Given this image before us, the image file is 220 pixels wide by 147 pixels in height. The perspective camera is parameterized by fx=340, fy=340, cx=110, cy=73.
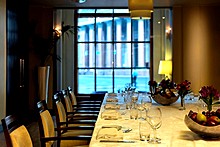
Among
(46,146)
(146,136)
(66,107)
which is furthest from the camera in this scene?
(66,107)

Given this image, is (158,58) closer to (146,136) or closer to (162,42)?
(162,42)

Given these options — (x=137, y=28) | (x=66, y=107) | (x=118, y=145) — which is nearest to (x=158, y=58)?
(x=137, y=28)

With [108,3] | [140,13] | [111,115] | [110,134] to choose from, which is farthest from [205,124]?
[108,3]

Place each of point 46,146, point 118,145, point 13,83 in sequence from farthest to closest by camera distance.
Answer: point 13,83
point 46,146
point 118,145

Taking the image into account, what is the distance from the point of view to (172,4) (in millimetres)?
8711

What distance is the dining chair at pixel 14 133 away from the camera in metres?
2.25

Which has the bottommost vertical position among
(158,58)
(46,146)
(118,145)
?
(46,146)

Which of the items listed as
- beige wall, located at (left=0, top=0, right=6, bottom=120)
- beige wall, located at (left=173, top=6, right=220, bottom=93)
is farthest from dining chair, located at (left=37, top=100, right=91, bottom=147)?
beige wall, located at (left=173, top=6, right=220, bottom=93)

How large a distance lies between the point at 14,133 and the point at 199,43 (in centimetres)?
728

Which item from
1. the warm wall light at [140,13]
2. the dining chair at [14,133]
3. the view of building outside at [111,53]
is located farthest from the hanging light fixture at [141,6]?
the view of building outside at [111,53]

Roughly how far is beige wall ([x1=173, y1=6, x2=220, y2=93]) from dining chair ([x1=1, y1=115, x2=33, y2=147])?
697cm

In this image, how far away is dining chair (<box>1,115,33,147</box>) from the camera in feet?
7.38

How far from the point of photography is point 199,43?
888 centimetres

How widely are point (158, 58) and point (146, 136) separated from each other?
9.77 m
